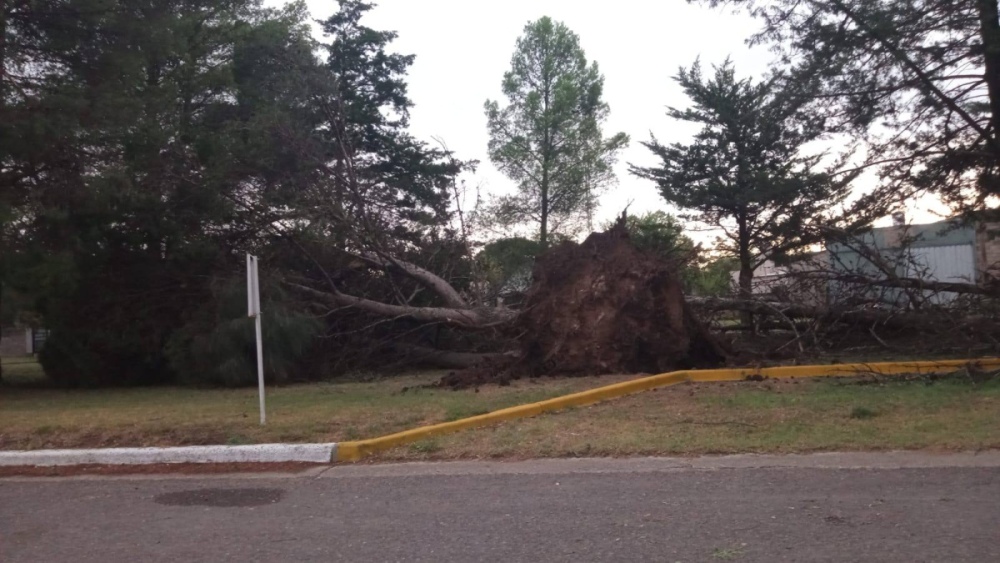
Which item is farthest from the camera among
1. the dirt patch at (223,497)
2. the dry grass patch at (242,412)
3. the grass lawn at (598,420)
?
the dry grass patch at (242,412)

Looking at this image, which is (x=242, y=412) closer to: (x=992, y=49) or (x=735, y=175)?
(x=992, y=49)

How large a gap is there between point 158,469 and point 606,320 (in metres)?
8.20

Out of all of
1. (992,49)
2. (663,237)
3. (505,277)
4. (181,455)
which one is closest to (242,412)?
(181,455)

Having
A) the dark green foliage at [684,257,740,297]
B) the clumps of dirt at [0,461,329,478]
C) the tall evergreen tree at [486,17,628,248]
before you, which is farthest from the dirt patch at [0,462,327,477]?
the tall evergreen tree at [486,17,628,248]

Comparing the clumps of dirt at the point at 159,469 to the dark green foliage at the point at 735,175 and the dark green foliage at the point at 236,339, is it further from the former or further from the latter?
the dark green foliage at the point at 735,175

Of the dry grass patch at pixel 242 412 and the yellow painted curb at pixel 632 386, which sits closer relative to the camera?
the yellow painted curb at pixel 632 386

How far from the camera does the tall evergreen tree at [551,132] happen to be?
37.0m

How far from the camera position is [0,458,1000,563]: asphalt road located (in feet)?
18.1

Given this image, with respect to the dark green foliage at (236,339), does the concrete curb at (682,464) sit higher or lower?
lower

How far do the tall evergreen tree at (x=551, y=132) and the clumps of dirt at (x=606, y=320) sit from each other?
20971mm

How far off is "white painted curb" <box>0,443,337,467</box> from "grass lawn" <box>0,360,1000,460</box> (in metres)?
0.51

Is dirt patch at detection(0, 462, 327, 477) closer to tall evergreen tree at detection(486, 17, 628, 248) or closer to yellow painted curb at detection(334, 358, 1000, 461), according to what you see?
yellow painted curb at detection(334, 358, 1000, 461)

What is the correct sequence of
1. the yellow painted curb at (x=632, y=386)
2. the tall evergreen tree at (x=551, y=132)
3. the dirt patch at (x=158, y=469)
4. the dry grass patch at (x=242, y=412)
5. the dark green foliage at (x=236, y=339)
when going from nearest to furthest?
the dirt patch at (x=158, y=469) < the yellow painted curb at (x=632, y=386) < the dry grass patch at (x=242, y=412) < the dark green foliage at (x=236, y=339) < the tall evergreen tree at (x=551, y=132)

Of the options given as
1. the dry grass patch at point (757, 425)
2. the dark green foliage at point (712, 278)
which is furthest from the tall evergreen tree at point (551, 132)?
the dry grass patch at point (757, 425)
